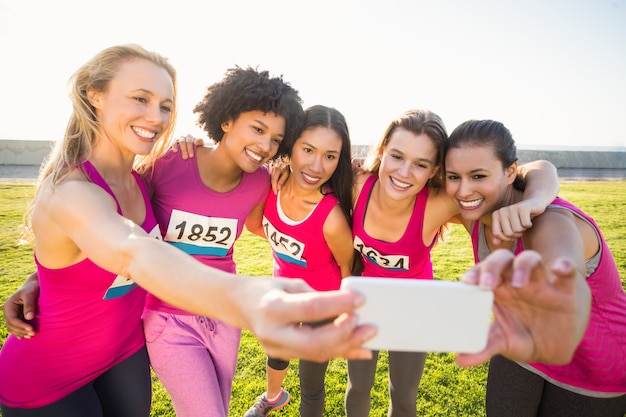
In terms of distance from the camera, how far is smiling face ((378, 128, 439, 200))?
95.5 inches

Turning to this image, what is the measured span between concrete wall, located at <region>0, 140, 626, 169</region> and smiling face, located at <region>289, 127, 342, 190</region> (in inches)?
920

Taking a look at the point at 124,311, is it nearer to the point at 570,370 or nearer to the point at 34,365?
the point at 34,365

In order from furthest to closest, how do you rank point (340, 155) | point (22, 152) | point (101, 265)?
point (22, 152)
point (340, 155)
point (101, 265)

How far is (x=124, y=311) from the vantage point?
6.23ft

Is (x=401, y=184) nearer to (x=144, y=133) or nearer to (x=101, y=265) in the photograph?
(x=144, y=133)

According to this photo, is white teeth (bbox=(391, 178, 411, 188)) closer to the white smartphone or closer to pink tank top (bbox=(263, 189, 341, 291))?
pink tank top (bbox=(263, 189, 341, 291))

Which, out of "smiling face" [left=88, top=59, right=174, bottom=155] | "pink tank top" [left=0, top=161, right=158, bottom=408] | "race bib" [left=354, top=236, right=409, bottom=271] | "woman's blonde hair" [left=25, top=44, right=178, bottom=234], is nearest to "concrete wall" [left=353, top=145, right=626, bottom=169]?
"race bib" [left=354, top=236, right=409, bottom=271]

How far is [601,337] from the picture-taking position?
169cm

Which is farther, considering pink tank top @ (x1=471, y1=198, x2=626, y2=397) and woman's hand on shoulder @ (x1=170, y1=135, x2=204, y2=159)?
woman's hand on shoulder @ (x1=170, y1=135, x2=204, y2=159)

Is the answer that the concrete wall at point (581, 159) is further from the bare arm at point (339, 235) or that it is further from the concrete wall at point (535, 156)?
the bare arm at point (339, 235)

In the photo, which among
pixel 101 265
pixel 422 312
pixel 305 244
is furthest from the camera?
pixel 305 244

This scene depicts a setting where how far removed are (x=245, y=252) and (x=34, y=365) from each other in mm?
5037

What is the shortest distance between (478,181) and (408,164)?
18.1 inches

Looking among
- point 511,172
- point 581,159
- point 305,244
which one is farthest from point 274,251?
point 581,159
